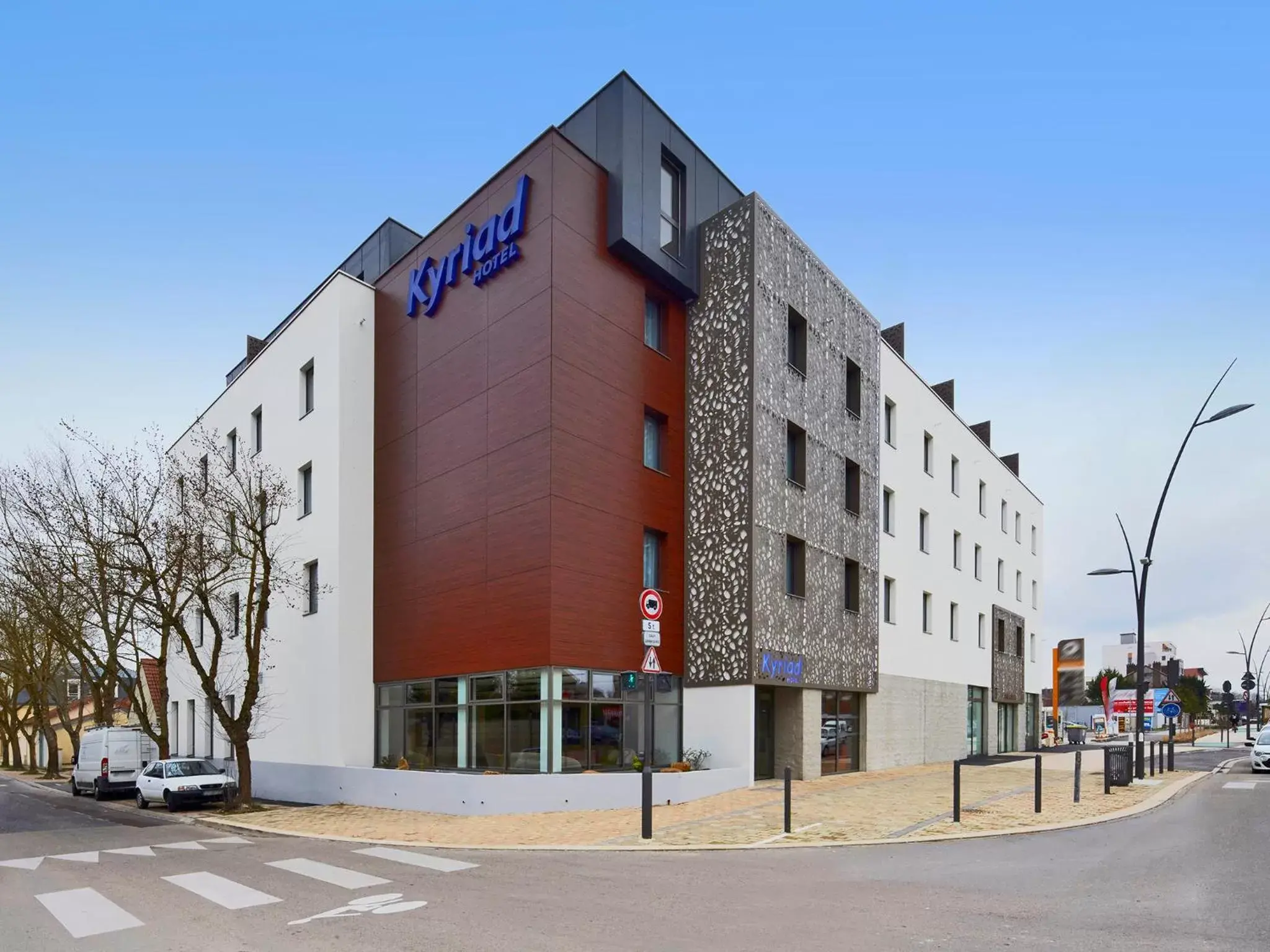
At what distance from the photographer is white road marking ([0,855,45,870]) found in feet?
45.6

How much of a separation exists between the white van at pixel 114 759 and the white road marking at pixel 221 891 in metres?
19.1

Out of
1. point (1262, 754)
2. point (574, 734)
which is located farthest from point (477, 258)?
point (1262, 754)

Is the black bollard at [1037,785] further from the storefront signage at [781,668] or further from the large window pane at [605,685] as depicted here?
the large window pane at [605,685]

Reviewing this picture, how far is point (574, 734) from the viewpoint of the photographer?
799 inches

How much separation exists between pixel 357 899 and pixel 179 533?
53.3ft

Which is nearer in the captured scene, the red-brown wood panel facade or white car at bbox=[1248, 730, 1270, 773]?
the red-brown wood panel facade

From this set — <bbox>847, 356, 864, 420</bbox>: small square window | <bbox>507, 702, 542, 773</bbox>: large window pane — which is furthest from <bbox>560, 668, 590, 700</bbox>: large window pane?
<bbox>847, 356, 864, 420</bbox>: small square window

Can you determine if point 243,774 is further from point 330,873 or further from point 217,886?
point 217,886

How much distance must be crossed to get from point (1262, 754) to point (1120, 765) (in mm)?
12084

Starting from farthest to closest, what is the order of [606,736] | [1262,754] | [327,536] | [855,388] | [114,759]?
[114,759] < [1262,754] < [855,388] < [327,536] < [606,736]

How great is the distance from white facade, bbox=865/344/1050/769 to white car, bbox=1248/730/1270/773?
9038mm

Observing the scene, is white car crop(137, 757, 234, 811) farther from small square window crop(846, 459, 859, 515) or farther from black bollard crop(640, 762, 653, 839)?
small square window crop(846, 459, 859, 515)

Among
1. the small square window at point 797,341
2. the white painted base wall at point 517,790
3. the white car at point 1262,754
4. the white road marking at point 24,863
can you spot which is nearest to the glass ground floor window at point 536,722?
the white painted base wall at point 517,790

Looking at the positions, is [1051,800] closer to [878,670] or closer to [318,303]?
[878,670]
